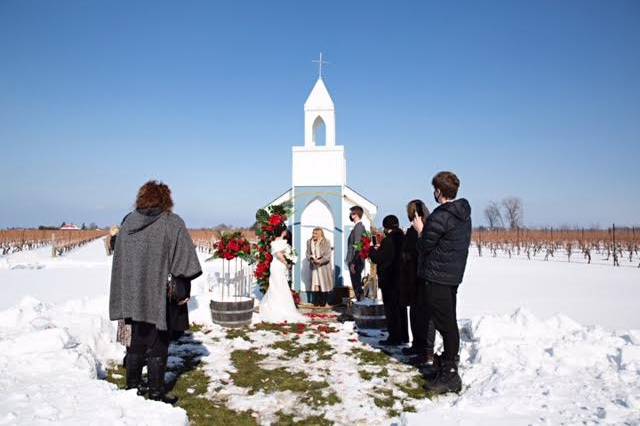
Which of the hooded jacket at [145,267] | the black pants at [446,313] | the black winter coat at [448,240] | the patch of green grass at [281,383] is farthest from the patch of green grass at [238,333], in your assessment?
the black winter coat at [448,240]

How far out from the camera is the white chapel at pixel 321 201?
36.5 ft

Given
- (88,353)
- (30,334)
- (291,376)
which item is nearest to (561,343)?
(291,376)

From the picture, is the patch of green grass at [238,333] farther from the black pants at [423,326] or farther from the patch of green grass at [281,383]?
the black pants at [423,326]

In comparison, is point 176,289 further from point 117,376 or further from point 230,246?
point 230,246

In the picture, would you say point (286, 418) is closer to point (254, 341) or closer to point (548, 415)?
point (548, 415)

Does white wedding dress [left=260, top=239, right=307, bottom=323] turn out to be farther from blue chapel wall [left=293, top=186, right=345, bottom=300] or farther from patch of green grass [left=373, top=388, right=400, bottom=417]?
patch of green grass [left=373, top=388, right=400, bottom=417]

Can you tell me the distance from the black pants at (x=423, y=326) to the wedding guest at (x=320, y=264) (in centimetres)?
471

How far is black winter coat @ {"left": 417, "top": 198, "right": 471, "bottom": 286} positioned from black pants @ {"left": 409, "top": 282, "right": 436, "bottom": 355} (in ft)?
2.84

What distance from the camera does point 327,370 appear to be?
216 inches

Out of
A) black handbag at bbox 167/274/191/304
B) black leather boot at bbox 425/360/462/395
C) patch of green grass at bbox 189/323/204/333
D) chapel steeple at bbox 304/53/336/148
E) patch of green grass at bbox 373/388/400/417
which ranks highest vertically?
chapel steeple at bbox 304/53/336/148

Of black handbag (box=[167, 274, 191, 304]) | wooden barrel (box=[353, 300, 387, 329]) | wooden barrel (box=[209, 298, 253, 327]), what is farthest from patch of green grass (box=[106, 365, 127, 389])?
wooden barrel (box=[353, 300, 387, 329])

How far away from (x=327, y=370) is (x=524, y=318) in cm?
269

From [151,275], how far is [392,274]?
12.0ft

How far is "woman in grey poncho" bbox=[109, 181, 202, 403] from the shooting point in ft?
12.9
